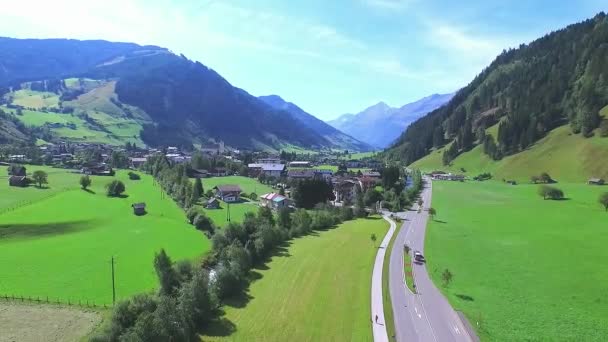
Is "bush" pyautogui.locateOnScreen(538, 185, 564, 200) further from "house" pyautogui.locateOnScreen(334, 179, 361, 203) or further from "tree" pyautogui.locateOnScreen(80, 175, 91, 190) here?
"tree" pyautogui.locateOnScreen(80, 175, 91, 190)

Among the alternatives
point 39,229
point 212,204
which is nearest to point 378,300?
point 39,229

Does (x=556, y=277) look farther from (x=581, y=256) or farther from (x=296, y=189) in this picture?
(x=296, y=189)

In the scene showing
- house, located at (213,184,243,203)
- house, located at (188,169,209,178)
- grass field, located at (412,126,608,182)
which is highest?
grass field, located at (412,126,608,182)

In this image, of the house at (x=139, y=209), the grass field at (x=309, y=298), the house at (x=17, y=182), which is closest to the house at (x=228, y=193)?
the house at (x=139, y=209)

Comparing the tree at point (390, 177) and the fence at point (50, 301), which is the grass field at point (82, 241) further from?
the tree at point (390, 177)

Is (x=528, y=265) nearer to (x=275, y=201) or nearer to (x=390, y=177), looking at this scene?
(x=275, y=201)

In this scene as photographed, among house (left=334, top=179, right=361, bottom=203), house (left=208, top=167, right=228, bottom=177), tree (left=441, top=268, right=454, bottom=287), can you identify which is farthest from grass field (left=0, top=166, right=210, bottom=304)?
house (left=208, top=167, right=228, bottom=177)

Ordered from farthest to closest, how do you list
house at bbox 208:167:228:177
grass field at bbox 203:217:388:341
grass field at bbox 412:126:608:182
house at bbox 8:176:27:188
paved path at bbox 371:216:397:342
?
house at bbox 208:167:228:177, grass field at bbox 412:126:608:182, house at bbox 8:176:27:188, grass field at bbox 203:217:388:341, paved path at bbox 371:216:397:342
